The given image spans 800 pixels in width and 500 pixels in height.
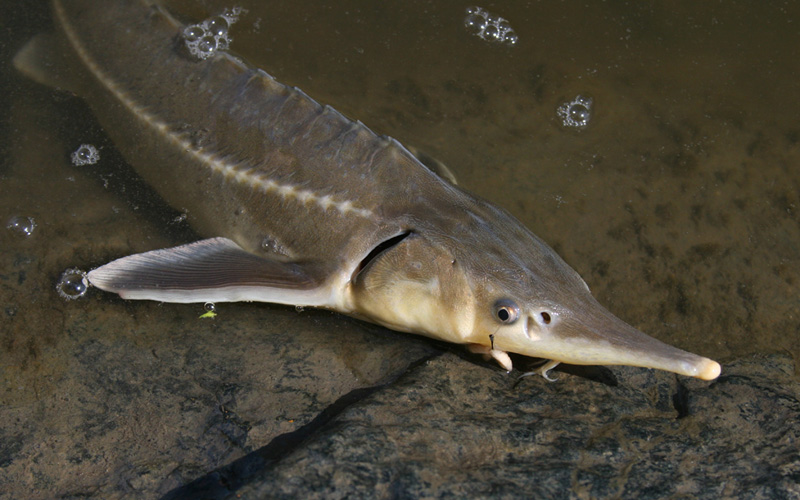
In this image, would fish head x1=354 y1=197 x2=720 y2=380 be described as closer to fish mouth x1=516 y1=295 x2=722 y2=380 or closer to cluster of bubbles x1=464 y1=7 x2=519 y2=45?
fish mouth x1=516 y1=295 x2=722 y2=380

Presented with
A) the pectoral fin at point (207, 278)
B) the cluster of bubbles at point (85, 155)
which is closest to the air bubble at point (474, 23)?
the pectoral fin at point (207, 278)

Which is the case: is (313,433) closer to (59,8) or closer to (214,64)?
Answer: (214,64)

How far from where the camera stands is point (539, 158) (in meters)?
3.80

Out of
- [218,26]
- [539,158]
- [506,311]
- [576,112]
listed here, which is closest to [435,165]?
[539,158]

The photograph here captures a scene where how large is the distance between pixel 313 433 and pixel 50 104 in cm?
286

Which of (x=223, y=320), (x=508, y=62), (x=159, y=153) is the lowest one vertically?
(x=223, y=320)

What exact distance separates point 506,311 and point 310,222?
1034mm

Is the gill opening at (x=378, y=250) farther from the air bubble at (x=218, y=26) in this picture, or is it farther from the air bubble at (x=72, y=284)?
the air bubble at (x=218, y=26)

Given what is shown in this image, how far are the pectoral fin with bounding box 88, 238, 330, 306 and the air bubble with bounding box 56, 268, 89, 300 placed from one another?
0.28 m

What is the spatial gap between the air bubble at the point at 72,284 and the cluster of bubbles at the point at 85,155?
0.80m

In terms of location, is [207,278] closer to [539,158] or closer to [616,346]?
[616,346]

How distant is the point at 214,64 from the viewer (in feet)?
11.1

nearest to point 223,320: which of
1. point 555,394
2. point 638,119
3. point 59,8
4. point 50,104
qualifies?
point 555,394

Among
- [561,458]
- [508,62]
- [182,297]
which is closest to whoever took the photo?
[561,458]
